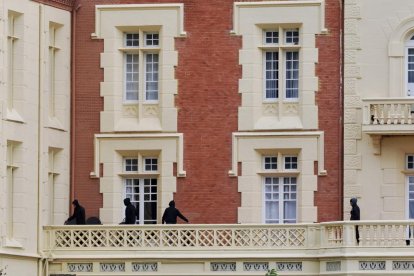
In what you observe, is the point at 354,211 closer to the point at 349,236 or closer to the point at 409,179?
the point at 349,236

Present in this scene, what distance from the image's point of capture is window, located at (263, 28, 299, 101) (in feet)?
193

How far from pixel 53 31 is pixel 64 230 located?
16.3 feet

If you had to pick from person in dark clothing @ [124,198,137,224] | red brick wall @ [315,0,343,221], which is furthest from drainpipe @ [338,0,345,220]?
person in dark clothing @ [124,198,137,224]

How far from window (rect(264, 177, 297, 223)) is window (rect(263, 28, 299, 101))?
6.76 ft

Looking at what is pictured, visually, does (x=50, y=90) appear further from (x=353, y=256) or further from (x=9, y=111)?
(x=353, y=256)

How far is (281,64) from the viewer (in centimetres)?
5897

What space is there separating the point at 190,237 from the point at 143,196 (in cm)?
291

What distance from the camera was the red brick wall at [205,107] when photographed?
192 ft

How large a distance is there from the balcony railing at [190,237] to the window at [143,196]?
7.19 feet

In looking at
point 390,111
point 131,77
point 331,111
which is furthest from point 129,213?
point 390,111

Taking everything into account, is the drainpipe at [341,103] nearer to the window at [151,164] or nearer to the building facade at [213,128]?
the building facade at [213,128]

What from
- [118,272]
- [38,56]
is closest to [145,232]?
[118,272]

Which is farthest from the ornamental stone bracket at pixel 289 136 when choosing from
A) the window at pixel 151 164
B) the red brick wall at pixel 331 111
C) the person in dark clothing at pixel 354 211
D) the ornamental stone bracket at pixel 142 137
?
the window at pixel 151 164

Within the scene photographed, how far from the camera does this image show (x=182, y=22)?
5934cm
